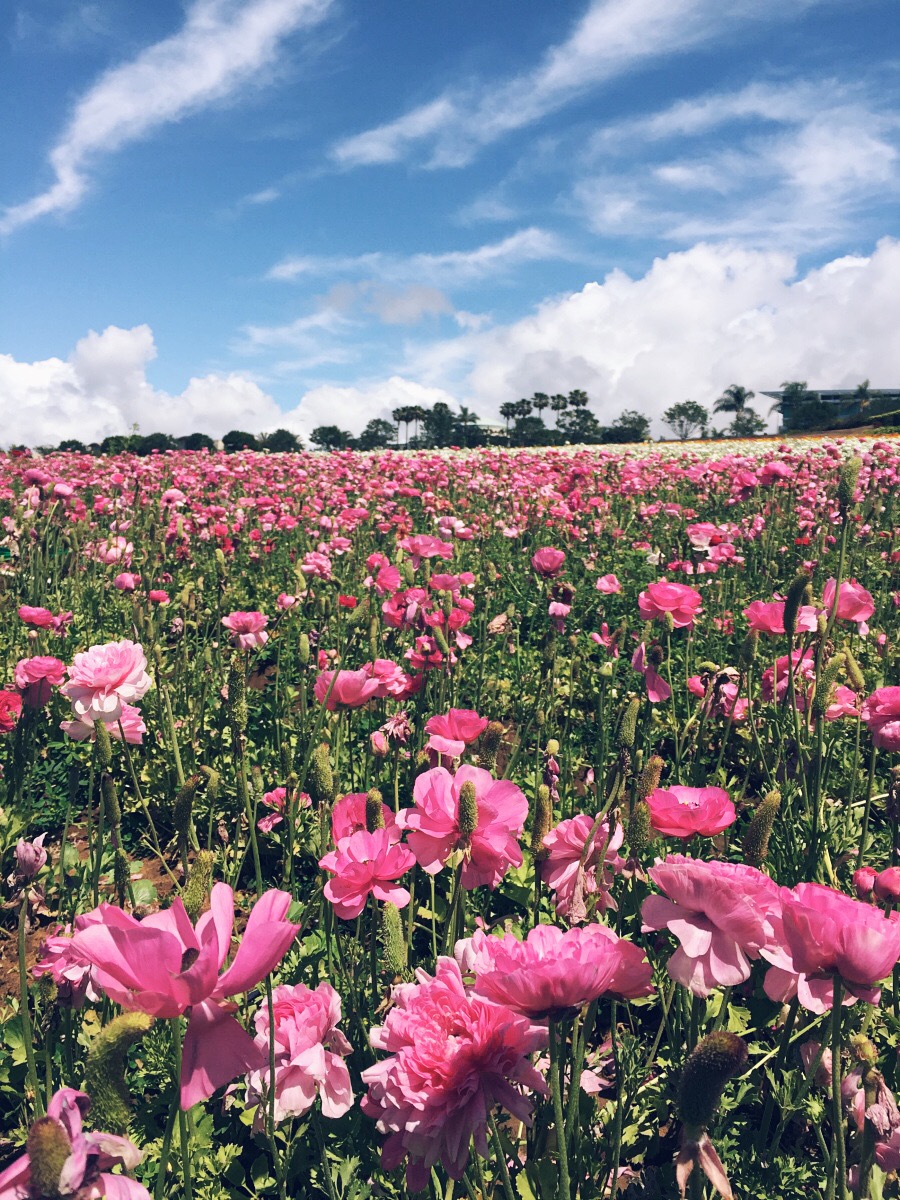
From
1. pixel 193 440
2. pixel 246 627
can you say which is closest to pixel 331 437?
pixel 193 440

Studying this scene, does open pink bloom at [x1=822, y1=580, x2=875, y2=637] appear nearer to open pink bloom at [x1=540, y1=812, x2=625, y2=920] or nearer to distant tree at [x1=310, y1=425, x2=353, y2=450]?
open pink bloom at [x1=540, y1=812, x2=625, y2=920]

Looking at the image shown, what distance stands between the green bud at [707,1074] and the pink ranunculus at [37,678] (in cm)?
181

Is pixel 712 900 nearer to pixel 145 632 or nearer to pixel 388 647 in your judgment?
pixel 145 632

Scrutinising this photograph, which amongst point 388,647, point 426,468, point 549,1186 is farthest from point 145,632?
point 426,468

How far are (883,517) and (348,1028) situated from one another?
7.19 meters

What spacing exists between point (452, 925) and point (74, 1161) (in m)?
0.77

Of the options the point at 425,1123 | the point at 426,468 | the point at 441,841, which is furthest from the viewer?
the point at 426,468

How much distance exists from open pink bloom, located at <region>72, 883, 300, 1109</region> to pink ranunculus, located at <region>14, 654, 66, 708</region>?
1477 mm

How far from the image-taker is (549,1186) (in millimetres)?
1269

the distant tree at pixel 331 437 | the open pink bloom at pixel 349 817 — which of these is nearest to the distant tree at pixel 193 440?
the distant tree at pixel 331 437

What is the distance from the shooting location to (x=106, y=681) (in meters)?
1.56

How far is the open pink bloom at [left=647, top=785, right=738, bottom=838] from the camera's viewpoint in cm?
115

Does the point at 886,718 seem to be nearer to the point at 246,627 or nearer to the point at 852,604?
the point at 852,604

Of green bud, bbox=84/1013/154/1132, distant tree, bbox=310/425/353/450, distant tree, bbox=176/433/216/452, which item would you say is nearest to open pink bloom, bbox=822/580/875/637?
green bud, bbox=84/1013/154/1132
